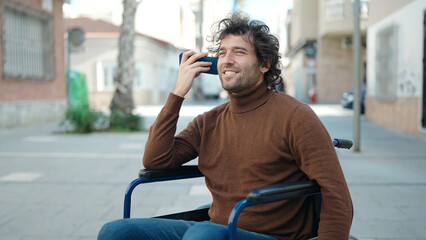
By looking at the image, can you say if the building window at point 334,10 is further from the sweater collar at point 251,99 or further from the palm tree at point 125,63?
the sweater collar at point 251,99

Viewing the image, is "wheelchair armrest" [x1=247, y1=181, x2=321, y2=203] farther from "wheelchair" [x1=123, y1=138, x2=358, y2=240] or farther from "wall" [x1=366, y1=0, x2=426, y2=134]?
"wall" [x1=366, y1=0, x2=426, y2=134]

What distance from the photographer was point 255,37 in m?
2.28

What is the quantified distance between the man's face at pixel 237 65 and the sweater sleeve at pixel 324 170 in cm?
30

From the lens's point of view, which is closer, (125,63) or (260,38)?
(260,38)

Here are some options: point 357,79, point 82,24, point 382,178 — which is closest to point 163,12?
point 82,24

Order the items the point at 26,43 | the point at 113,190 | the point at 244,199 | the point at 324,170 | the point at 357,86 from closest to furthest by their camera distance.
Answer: the point at 244,199, the point at 324,170, the point at 113,190, the point at 357,86, the point at 26,43

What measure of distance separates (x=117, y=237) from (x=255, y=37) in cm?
106

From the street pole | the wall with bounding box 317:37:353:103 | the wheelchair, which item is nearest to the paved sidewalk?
the street pole

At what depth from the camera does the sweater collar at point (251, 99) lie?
2254mm

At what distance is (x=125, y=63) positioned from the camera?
512 inches

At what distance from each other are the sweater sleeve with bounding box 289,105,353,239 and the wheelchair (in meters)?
0.05

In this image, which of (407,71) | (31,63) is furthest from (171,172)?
(31,63)

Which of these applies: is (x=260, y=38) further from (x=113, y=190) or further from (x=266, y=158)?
(x=113, y=190)

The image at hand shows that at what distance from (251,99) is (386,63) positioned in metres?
12.3
